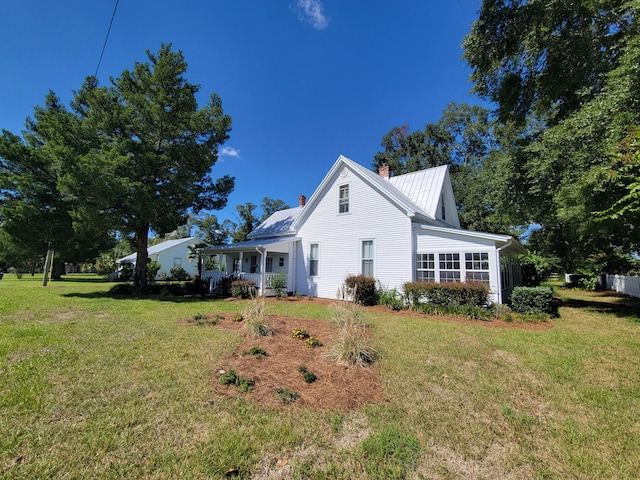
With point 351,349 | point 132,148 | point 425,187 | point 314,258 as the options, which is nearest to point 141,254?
point 132,148

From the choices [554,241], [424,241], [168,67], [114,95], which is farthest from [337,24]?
[554,241]

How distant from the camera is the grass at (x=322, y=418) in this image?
8.88 ft

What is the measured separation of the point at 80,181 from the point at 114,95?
252 inches

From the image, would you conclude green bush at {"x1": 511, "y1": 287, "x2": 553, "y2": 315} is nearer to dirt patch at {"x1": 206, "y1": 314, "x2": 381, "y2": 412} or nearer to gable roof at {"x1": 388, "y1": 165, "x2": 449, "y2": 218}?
gable roof at {"x1": 388, "y1": 165, "x2": 449, "y2": 218}

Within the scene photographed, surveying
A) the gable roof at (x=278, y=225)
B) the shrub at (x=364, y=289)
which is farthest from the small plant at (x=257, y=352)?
the gable roof at (x=278, y=225)

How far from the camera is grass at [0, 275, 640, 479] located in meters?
2.71

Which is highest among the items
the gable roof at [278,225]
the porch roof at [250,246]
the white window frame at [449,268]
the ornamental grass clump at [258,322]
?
the gable roof at [278,225]

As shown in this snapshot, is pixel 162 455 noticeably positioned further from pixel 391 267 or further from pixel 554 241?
pixel 554 241

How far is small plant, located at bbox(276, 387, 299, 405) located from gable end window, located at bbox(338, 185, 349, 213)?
1199cm

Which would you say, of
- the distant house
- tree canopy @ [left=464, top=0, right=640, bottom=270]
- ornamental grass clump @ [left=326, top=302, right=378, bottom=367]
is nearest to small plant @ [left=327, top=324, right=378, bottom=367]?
ornamental grass clump @ [left=326, top=302, right=378, bottom=367]

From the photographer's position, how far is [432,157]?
1296 inches

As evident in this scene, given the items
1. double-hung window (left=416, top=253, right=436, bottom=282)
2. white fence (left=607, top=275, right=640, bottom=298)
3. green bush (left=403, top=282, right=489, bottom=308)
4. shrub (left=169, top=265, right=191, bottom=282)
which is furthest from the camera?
shrub (left=169, top=265, right=191, bottom=282)

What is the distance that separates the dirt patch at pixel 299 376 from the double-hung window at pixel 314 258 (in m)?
9.35

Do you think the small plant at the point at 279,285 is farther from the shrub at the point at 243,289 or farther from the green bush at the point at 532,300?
the green bush at the point at 532,300
